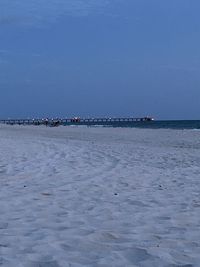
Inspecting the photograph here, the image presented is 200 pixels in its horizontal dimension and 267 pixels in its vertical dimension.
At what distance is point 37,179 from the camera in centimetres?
880

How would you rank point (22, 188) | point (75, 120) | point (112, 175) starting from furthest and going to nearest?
point (75, 120) < point (112, 175) < point (22, 188)

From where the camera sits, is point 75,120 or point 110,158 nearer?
point 110,158

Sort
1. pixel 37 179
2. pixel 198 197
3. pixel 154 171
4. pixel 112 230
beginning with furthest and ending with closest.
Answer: pixel 154 171 < pixel 37 179 < pixel 198 197 < pixel 112 230

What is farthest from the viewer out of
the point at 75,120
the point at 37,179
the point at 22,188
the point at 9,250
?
the point at 75,120

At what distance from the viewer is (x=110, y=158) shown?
13.3 m

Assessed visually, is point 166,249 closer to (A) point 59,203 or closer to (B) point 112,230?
(B) point 112,230

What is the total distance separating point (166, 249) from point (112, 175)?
5193 millimetres

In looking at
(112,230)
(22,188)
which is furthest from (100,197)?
(112,230)

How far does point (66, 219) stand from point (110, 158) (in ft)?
25.3

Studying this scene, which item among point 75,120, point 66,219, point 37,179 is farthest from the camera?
point 75,120

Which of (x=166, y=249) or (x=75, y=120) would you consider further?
(x=75, y=120)

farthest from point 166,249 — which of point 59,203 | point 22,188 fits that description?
point 22,188

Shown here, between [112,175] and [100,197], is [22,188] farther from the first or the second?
[112,175]

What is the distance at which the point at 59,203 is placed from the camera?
21.5ft
